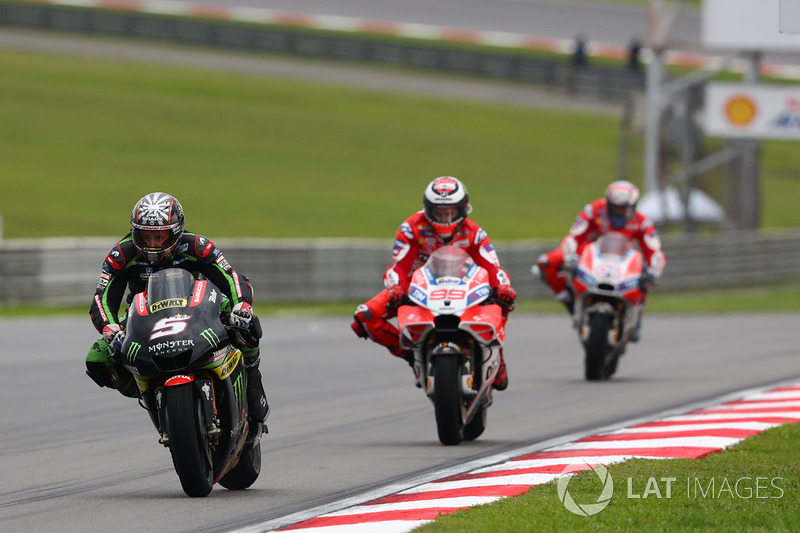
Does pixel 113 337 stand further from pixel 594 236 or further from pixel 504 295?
pixel 594 236

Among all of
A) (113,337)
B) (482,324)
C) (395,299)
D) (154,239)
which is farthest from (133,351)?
(395,299)

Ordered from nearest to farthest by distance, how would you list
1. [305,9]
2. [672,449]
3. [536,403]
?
[672,449]
[536,403]
[305,9]

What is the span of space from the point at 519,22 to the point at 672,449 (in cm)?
4350

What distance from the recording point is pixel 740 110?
97.1 ft

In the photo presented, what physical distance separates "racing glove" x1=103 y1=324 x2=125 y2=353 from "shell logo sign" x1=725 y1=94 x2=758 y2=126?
76.3 ft

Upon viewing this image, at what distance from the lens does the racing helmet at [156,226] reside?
767 cm

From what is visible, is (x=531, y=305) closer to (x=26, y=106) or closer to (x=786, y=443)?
(x=786, y=443)

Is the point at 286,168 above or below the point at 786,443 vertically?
below

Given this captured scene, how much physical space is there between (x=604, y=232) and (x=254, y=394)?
7.39 m

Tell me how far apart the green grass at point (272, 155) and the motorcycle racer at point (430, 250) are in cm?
1755

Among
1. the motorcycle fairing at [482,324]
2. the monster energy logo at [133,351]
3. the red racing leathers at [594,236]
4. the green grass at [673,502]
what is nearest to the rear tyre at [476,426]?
the motorcycle fairing at [482,324]

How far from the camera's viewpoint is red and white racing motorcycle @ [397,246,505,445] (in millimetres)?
9898

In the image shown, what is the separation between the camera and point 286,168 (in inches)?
1460

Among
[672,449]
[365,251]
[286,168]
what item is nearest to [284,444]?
[672,449]
